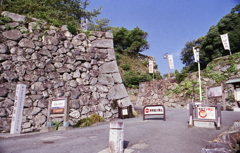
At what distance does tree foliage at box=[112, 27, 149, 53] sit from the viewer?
3192 centimetres

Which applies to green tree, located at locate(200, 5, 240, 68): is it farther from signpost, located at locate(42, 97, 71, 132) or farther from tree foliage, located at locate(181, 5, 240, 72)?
signpost, located at locate(42, 97, 71, 132)

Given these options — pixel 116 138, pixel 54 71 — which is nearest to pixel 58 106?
pixel 54 71

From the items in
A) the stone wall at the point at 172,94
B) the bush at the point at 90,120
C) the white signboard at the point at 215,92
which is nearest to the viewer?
the bush at the point at 90,120

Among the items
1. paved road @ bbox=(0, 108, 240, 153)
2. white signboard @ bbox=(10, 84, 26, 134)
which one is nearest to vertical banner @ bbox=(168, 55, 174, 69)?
paved road @ bbox=(0, 108, 240, 153)

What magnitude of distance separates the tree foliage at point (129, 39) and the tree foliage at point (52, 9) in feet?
46.0

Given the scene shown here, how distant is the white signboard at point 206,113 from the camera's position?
6.46 meters

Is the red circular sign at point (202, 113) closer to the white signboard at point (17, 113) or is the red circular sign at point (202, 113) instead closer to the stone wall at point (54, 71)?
the stone wall at point (54, 71)

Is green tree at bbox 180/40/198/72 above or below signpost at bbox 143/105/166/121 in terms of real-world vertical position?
above

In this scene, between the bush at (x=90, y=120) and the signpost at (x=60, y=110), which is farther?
the bush at (x=90, y=120)

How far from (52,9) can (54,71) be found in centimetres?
708

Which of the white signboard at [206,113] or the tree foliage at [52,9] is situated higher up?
the tree foliage at [52,9]

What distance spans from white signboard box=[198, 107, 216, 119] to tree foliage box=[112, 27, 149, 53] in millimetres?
25754

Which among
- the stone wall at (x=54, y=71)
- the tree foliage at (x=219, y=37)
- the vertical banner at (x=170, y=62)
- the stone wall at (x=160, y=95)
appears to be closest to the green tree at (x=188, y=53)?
the tree foliage at (x=219, y=37)

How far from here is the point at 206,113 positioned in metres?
6.57
